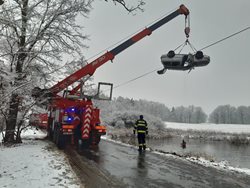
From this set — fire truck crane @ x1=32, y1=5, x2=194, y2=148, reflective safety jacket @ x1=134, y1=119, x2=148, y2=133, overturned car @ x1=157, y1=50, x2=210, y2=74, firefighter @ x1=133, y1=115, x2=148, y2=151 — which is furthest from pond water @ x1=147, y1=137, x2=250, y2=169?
fire truck crane @ x1=32, y1=5, x2=194, y2=148

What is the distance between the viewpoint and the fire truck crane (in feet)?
47.9

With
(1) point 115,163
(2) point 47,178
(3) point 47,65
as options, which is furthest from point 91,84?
(2) point 47,178

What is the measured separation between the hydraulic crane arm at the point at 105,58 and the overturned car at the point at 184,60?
14.8ft

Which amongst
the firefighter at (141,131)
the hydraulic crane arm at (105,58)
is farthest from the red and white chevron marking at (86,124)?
the firefighter at (141,131)

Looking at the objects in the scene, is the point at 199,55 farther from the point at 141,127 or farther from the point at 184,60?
the point at 141,127

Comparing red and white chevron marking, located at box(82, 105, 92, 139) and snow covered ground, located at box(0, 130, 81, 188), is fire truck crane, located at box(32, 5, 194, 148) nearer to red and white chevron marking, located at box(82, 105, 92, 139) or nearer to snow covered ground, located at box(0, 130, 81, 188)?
red and white chevron marking, located at box(82, 105, 92, 139)

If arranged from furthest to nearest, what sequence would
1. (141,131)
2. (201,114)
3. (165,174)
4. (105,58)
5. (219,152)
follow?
(201,114), (219,152), (105,58), (141,131), (165,174)

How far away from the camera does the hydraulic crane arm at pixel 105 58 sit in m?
15.6

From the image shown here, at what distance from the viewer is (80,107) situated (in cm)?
1527

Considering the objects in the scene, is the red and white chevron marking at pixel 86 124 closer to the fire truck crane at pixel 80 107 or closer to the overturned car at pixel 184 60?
the fire truck crane at pixel 80 107

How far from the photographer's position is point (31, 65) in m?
14.4

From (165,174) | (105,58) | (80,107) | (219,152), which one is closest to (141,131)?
(80,107)

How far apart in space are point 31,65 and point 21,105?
1.98 meters

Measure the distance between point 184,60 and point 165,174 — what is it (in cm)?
464
